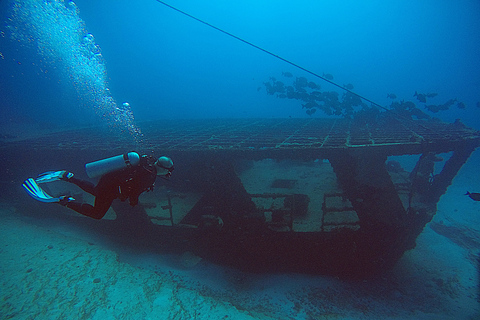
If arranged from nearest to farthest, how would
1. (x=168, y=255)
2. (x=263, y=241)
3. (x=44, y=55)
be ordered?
(x=263, y=241), (x=168, y=255), (x=44, y=55)

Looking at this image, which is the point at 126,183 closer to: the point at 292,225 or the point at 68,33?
the point at 292,225

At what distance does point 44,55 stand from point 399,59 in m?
247

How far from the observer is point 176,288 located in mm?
6602

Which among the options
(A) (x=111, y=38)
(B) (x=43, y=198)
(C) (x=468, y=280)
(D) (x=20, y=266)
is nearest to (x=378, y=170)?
(C) (x=468, y=280)

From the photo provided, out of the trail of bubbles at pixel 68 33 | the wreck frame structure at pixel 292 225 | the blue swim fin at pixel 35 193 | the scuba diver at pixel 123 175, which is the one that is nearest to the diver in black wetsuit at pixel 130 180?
the scuba diver at pixel 123 175

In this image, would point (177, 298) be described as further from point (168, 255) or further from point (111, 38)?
point (111, 38)

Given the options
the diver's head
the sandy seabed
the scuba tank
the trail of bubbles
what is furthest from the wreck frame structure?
the trail of bubbles

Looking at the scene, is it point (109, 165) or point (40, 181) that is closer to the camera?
point (109, 165)

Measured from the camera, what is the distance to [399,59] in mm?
194500

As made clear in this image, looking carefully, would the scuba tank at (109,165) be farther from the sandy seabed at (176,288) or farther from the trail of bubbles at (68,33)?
the trail of bubbles at (68,33)

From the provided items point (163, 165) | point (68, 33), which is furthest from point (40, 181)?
point (68, 33)

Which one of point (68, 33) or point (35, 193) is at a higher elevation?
point (68, 33)

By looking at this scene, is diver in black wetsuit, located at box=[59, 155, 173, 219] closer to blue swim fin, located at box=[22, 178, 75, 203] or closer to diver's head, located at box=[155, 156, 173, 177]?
diver's head, located at box=[155, 156, 173, 177]

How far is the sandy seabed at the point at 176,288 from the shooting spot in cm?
560
